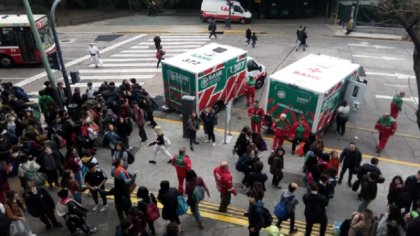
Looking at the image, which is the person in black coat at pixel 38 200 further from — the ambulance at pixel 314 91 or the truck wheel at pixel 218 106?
the truck wheel at pixel 218 106

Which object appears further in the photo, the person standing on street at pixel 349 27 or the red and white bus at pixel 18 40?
the person standing on street at pixel 349 27

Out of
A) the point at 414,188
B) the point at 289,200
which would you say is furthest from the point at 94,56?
the point at 414,188

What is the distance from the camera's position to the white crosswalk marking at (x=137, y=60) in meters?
20.2

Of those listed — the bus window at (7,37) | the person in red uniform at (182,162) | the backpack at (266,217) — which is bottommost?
the backpack at (266,217)

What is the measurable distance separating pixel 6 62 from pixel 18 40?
1672mm

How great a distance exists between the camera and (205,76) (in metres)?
14.1

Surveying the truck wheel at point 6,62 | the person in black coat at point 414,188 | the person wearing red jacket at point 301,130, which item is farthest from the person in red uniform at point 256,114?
the truck wheel at point 6,62

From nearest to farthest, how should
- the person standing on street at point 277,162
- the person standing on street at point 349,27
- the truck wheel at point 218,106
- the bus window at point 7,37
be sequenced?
the person standing on street at point 277,162 < the truck wheel at point 218,106 < the bus window at point 7,37 < the person standing on street at point 349,27

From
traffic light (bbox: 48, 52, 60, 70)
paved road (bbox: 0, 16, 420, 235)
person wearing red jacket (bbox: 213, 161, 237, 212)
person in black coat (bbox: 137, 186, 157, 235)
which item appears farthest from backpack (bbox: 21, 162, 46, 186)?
traffic light (bbox: 48, 52, 60, 70)

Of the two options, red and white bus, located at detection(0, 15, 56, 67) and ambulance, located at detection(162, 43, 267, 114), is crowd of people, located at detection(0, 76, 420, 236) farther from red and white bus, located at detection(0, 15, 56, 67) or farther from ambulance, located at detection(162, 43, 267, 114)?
red and white bus, located at detection(0, 15, 56, 67)

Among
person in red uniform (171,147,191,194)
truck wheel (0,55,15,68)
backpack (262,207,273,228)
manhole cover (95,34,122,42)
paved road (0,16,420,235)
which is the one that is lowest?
paved road (0,16,420,235)

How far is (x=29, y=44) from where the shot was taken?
20812 millimetres

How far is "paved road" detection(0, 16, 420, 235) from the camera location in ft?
37.0

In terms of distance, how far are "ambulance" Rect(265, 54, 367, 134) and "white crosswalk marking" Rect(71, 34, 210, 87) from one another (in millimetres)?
8686
